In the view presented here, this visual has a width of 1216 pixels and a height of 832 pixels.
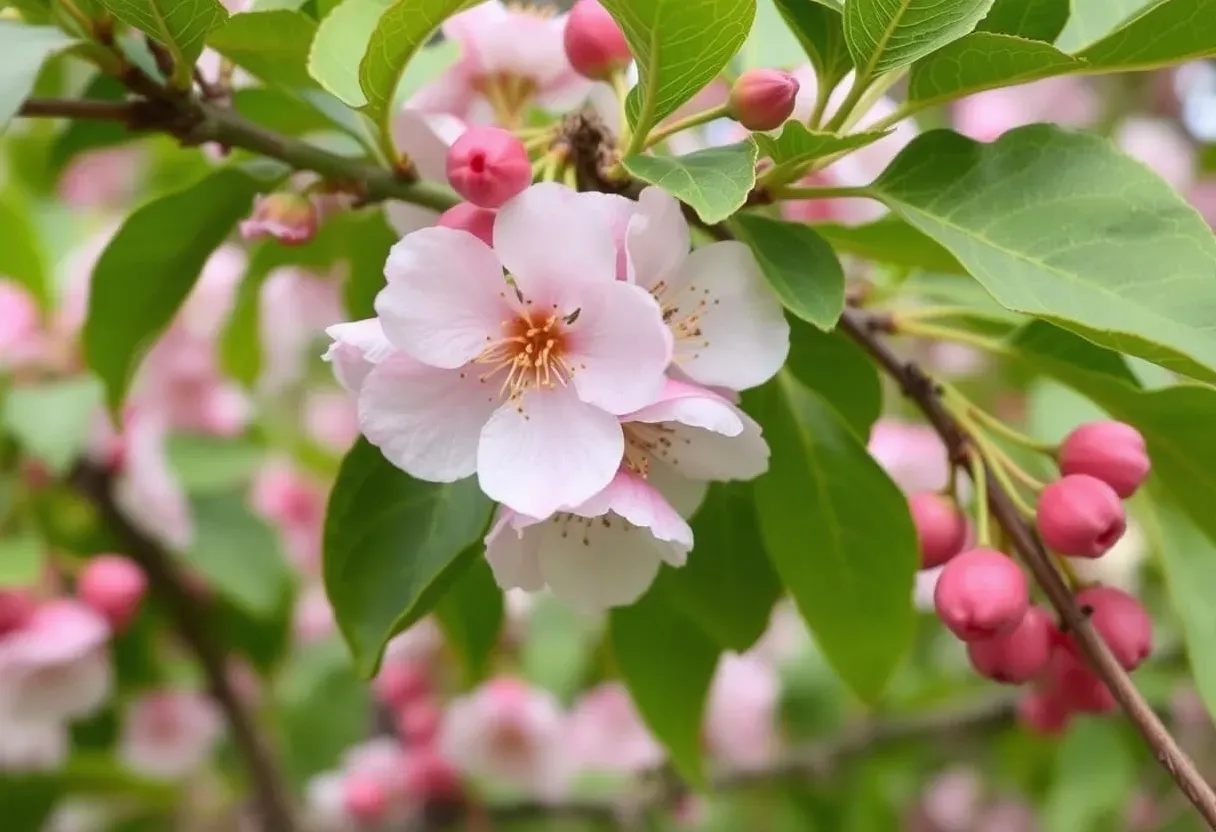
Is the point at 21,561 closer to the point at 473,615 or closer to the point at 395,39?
the point at 473,615

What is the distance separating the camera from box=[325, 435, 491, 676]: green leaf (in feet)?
1.93

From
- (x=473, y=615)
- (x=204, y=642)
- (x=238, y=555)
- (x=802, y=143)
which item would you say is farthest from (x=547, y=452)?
(x=204, y=642)

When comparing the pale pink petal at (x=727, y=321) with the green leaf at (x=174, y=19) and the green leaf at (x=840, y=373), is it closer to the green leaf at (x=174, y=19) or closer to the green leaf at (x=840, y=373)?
the green leaf at (x=840, y=373)

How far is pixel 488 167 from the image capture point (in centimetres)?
49

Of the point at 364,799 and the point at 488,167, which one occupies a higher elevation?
the point at 488,167

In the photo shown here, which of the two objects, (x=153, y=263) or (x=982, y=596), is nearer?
(x=982, y=596)

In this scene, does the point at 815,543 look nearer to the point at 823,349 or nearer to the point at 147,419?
the point at 823,349

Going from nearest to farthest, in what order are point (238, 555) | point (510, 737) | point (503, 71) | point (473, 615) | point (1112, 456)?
point (1112, 456)
point (503, 71)
point (473, 615)
point (238, 555)
point (510, 737)

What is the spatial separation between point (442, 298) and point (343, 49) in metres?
0.14

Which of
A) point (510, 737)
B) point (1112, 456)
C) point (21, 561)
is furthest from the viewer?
point (510, 737)

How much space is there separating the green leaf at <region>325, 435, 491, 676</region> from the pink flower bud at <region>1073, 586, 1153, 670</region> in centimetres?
33

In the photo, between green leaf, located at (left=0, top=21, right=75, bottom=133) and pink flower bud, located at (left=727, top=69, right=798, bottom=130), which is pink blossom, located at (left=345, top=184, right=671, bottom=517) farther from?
green leaf, located at (left=0, top=21, right=75, bottom=133)

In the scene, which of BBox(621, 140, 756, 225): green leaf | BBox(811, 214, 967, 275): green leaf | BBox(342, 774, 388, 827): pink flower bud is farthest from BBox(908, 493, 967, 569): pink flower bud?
→ BBox(342, 774, 388, 827): pink flower bud

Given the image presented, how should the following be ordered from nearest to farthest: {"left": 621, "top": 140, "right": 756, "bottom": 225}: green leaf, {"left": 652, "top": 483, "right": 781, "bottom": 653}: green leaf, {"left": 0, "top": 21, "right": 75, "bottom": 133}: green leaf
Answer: {"left": 621, "top": 140, "right": 756, "bottom": 225}: green leaf
{"left": 0, "top": 21, "right": 75, "bottom": 133}: green leaf
{"left": 652, "top": 483, "right": 781, "bottom": 653}: green leaf
